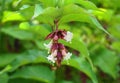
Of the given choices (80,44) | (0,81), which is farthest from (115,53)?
(80,44)

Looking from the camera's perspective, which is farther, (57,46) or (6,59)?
(6,59)

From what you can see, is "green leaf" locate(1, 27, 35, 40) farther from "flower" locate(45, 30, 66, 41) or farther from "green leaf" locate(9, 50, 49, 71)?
"flower" locate(45, 30, 66, 41)

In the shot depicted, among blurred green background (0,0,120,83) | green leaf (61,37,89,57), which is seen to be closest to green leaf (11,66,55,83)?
blurred green background (0,0,120,83)

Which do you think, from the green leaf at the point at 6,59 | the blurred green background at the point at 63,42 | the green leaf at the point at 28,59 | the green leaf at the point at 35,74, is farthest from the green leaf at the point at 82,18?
the green leaf at the point at 6,59

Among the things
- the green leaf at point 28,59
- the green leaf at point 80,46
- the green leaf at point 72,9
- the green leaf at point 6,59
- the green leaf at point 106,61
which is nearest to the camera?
the green leaf at point 72,9

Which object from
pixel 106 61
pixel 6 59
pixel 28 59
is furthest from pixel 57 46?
pixel 106 61

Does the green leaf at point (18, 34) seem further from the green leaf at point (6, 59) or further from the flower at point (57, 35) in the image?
the flower at point (57, 35)

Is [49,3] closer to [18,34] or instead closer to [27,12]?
[27,12]
